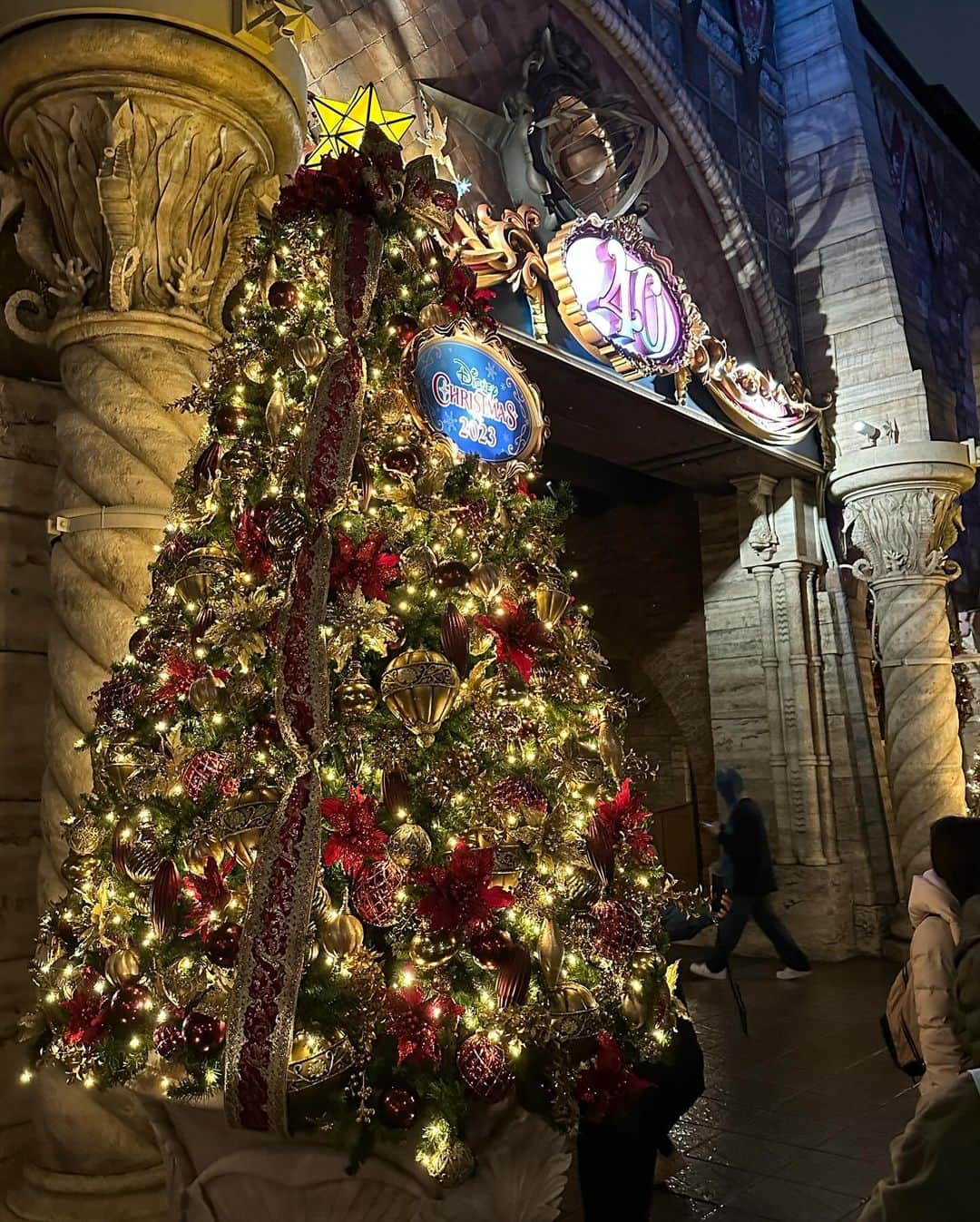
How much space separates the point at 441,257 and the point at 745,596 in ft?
16.4

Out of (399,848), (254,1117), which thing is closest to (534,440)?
(399,848)

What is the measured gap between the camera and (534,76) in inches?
209

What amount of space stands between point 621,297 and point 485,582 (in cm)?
355

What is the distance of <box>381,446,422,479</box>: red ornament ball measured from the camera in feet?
7.20

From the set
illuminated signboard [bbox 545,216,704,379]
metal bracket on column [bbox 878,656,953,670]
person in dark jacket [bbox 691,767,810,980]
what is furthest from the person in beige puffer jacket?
metal bracket on column [bbox 878,656,953,670]

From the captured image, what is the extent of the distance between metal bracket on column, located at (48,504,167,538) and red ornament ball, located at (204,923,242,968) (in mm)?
1275

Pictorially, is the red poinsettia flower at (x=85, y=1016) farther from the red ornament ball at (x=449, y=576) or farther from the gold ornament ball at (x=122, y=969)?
the red ornament ball at (x=449, y=576)

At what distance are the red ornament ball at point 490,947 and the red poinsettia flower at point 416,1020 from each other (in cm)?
11

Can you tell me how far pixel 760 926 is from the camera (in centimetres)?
555

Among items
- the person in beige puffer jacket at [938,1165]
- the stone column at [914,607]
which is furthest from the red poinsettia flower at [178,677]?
the stone column at [914,607]

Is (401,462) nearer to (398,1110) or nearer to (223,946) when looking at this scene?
(223,946)

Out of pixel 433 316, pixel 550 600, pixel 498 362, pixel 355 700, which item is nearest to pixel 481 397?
pixel 498 362

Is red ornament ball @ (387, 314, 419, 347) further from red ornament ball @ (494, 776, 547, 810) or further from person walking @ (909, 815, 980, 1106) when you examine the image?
person walking @ (909, 815, 980, 1106)

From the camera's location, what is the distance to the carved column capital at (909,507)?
6516mm
